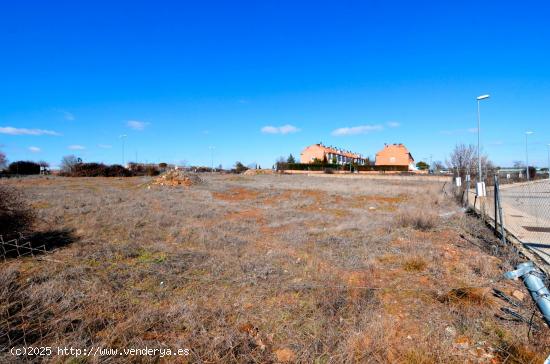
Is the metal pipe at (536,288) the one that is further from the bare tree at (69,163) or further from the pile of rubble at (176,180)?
the bare tree at (69,163)

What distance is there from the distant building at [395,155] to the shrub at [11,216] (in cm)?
7569

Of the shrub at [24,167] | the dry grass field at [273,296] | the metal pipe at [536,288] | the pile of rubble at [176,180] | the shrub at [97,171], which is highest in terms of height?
the shrub at [24,167]

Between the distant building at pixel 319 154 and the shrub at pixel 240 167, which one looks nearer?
the shrub at pixel 240 167

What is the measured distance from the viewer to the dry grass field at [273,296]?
3.11 meters

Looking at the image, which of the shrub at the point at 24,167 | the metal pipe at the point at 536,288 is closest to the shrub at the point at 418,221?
the metal pipe at the point at 536,288

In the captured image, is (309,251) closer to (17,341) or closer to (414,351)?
(414,351)

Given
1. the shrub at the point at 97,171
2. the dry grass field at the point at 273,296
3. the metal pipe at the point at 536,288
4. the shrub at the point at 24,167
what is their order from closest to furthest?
the metal pipe at the point at 536,288
the dry grass field at the point at 273,296
the shrub at the point at 97,171
the shrub at the point at 24,167

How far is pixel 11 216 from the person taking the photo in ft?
21.9

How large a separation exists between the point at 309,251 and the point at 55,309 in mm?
4552

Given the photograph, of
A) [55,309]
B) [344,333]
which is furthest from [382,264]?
[55,309]

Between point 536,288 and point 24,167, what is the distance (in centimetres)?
5950

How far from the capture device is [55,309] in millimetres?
3711

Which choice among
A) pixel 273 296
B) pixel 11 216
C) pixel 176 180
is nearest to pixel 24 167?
pixel 176 180

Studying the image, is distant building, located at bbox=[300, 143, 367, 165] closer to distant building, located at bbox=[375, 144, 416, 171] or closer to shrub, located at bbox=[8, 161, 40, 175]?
distant building, located at bbox=[375, 144, 416, 171]
